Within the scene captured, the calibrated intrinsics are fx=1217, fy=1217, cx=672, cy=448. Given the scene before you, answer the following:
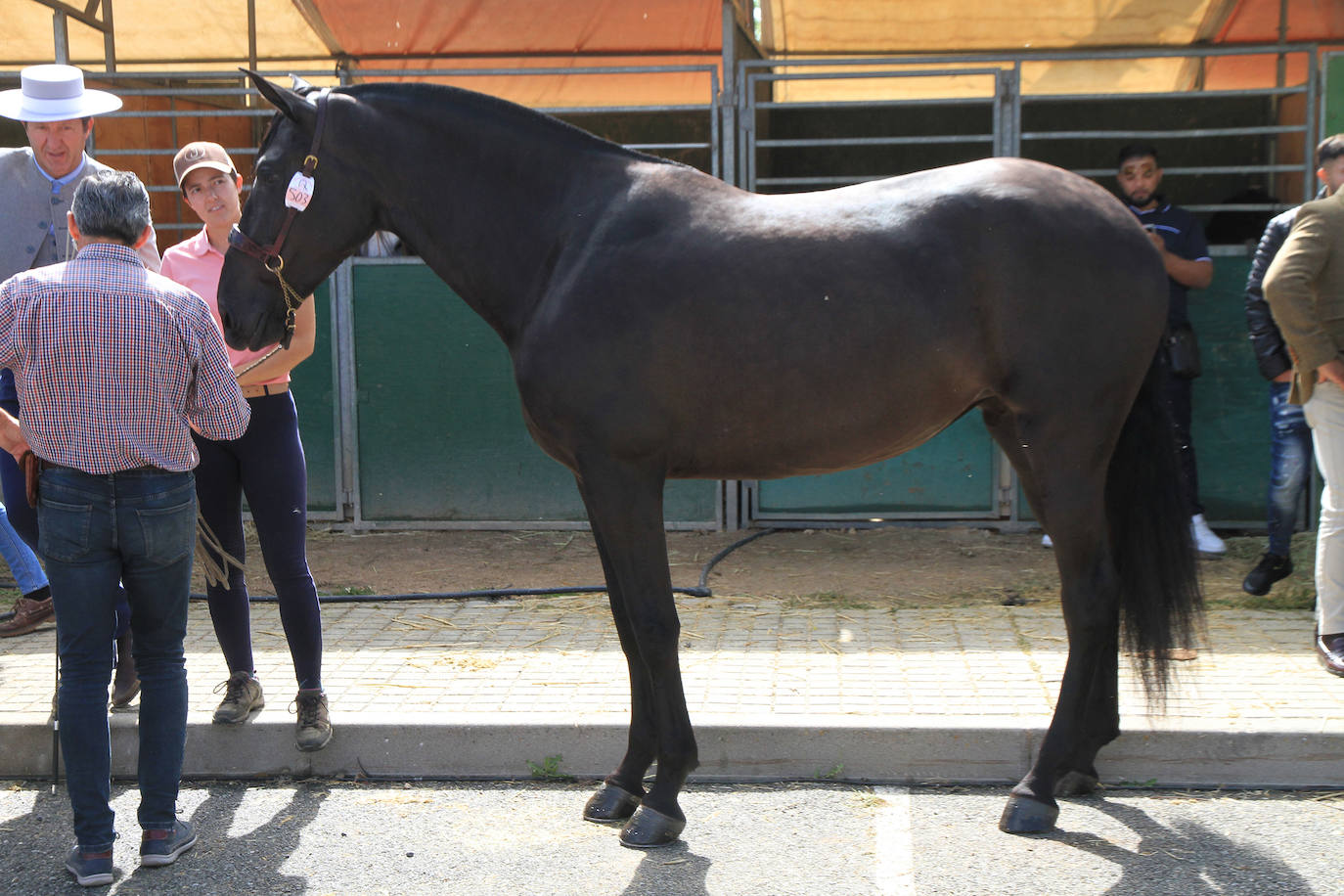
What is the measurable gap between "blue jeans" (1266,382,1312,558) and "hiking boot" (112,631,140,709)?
478 cm

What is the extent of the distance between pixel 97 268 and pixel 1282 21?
7.20 m

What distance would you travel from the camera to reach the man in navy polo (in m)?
6.25

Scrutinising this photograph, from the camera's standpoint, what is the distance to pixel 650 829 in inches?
132

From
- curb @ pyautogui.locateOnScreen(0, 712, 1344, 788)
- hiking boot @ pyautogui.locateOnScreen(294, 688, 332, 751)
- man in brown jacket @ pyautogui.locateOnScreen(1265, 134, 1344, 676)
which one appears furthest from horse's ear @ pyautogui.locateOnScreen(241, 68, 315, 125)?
man in brown jacket @ pyautogui.locateOnScreen(1265, 134, 1344, 676)

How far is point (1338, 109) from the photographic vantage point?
6465mm

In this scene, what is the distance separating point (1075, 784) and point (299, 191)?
9.29 ft

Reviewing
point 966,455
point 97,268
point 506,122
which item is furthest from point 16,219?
point 966,455

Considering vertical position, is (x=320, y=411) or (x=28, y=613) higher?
(x=320, y=411)

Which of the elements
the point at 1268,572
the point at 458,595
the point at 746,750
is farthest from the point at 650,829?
the point at 1268,572

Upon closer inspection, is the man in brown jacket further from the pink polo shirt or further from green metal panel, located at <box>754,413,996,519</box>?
the pink polo shirt

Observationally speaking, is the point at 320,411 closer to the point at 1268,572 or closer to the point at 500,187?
the point at 500,187

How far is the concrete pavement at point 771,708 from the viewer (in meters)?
3.80

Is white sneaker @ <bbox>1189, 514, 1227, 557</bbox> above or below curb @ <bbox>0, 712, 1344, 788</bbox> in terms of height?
above

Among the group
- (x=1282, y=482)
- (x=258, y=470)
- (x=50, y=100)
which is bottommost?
(x=1282, y=482)
